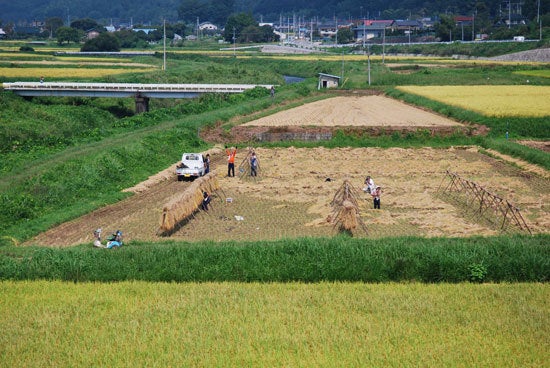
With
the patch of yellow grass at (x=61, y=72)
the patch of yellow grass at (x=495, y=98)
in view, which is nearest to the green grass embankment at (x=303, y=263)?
the patch of yellow grass at (x=495, y=98)

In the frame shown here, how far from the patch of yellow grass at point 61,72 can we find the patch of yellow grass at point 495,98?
34531mm

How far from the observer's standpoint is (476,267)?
19609 millimetres

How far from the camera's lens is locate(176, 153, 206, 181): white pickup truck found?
112ft

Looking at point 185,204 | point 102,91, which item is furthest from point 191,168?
point 102,91

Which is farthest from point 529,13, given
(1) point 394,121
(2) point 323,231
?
(2) point 323,231

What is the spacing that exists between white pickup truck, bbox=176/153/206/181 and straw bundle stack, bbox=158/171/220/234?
2845 mm

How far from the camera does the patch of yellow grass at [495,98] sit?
5044 cm

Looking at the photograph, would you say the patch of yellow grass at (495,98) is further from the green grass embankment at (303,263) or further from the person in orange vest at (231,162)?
the green grass embankment at (303,263)

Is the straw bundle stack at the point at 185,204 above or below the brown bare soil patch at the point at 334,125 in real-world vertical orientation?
below

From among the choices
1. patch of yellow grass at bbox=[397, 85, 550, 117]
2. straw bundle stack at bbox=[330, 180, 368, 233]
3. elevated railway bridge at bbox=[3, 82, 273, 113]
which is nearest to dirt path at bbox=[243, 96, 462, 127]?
patch of yellow grass at bbox=[397, 85, 550, 117]

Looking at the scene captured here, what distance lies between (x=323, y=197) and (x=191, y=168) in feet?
23.1

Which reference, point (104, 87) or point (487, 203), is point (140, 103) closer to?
point (104, 87)

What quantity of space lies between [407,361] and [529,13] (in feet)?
554

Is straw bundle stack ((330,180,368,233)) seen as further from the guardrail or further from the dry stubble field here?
the guardrail
